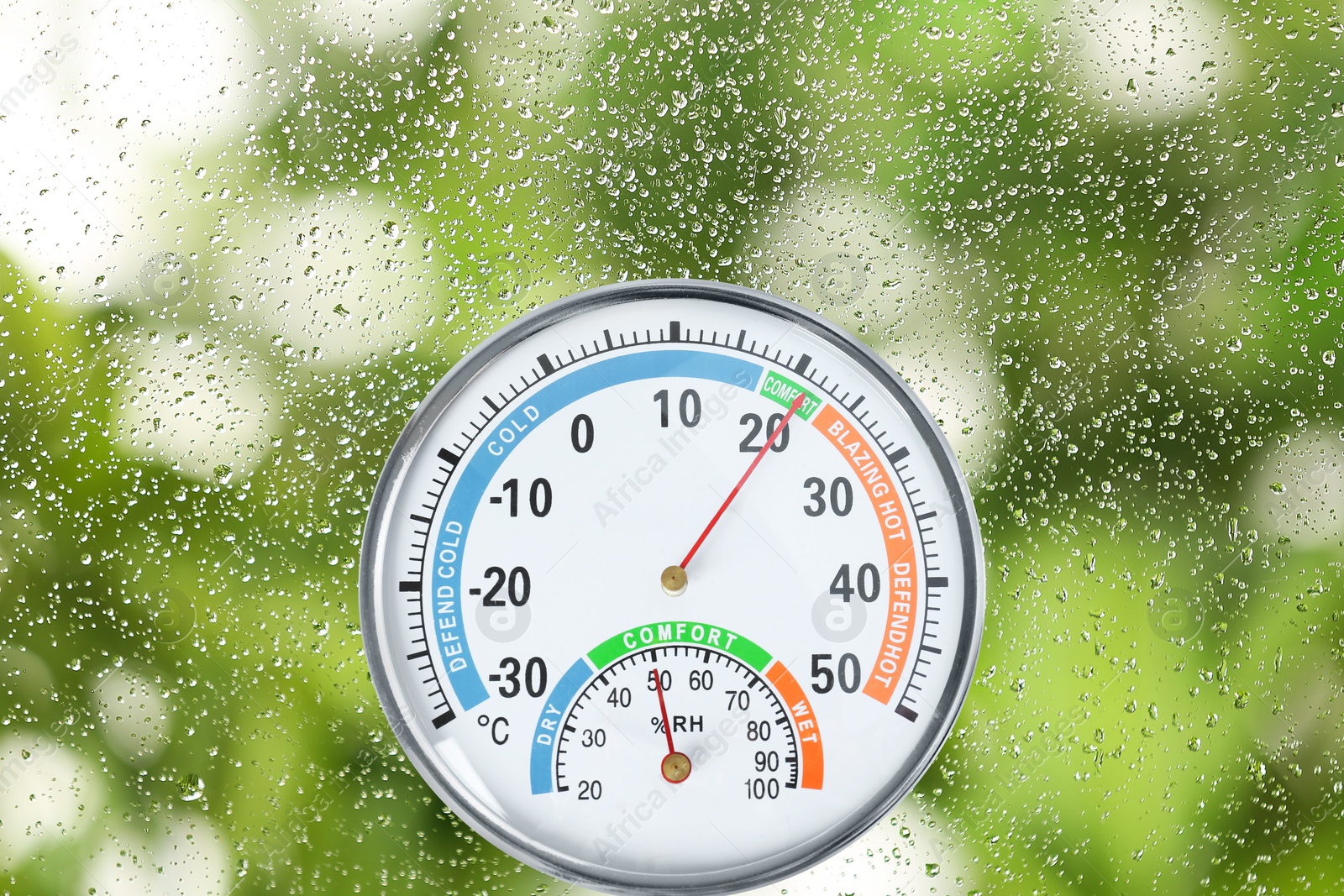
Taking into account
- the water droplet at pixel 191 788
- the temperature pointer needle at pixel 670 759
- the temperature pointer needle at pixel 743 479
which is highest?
the temperature pointer needle at pixel 743 479

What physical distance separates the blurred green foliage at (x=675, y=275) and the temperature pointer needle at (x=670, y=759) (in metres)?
0.21

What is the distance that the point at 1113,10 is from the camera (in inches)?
37.4

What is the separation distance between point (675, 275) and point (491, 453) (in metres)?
0.27

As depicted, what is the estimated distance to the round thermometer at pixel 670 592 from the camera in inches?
31.7

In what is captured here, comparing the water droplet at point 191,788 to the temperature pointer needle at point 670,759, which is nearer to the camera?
the temperature pointer needle at point 670,759

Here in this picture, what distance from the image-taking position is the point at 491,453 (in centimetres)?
82

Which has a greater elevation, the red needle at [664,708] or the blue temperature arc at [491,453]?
the blue temperature arc at [491,453]

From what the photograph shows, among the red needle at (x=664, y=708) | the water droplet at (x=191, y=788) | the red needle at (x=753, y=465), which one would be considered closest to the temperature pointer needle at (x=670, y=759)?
the red needle at (x=664, y=708)

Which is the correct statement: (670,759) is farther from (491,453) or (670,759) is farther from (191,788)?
(191,788)

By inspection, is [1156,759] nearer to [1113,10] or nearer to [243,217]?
[1113,10]

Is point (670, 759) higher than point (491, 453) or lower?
lower

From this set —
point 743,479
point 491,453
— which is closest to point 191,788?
point 491,453

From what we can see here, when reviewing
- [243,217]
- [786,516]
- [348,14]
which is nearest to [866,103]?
[786,516]

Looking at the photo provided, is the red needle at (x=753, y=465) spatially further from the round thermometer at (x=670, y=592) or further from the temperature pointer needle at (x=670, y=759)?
the temperature pointer needle at (x=670, y=759)
